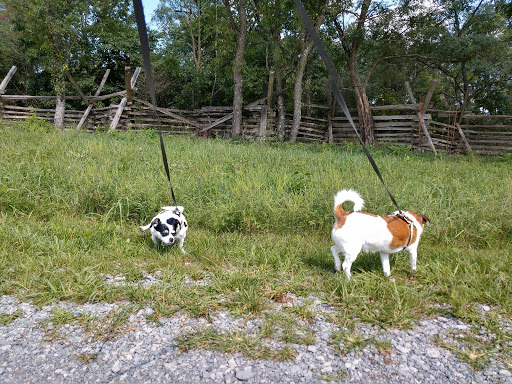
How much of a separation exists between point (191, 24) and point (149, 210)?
18.2 metres

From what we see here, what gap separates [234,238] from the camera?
443 centimetres

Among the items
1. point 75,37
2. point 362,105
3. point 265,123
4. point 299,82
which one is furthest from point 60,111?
point 362,105

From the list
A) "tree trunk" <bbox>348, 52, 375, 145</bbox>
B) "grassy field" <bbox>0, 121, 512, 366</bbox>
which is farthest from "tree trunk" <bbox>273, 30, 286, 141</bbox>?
"grassy field" <bbox>0, 121, 512, 366</bbox>

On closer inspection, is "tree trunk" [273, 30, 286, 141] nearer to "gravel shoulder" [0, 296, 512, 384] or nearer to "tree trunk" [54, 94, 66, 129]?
"tree trunk" [54, 94, 66, 129]

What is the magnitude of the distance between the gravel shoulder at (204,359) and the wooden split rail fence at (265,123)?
42.4ft

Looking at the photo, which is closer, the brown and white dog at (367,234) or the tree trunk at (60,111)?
the brown and white dog at (367,234)

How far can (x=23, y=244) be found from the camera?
390cm

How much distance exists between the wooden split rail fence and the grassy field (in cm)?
857

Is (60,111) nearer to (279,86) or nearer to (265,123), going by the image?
(265,123)

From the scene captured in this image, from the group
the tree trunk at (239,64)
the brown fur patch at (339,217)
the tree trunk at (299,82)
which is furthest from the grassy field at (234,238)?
the tree trunk at (239,64)

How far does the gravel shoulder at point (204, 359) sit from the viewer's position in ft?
6.59

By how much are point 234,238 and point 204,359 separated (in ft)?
7.61

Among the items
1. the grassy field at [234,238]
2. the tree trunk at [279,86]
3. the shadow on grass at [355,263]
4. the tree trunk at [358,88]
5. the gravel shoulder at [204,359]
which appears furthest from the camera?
the tree trunk at [358,88]

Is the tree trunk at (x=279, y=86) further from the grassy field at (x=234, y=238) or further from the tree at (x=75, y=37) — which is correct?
the tree at (x=75, y=37)
